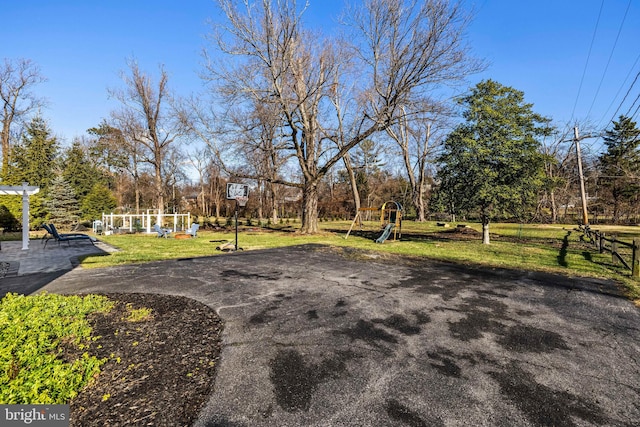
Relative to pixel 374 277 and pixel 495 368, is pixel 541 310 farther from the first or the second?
pixel 374 277

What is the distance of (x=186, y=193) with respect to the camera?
2311 inches

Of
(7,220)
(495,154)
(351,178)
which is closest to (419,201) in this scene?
(351,178)

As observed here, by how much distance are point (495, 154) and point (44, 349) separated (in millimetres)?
14041

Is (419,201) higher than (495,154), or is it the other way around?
(495,154)

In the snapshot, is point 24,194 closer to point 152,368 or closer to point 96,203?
point 152,368

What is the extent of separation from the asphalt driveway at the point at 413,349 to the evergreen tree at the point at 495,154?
20.2 feet

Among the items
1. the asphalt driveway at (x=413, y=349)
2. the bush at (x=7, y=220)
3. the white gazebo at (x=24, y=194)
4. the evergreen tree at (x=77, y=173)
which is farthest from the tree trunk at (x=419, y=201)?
the bush at (x=7, y=220)

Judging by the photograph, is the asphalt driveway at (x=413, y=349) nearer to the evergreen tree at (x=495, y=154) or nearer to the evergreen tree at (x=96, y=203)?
the evergreen tree at (x=495, y=154)

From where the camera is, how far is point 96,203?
889 inches

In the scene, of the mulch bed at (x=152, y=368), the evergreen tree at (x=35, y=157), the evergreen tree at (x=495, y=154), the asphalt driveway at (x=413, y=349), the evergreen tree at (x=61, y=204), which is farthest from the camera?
the evergreen tree at (x=35, y=157)

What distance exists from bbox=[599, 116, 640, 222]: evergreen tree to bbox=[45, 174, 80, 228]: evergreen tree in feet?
152

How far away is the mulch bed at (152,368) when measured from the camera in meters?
2.23

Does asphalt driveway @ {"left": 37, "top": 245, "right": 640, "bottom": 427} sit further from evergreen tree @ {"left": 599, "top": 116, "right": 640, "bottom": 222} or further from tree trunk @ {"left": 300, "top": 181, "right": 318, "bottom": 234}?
evergreen tree @ {"left": 599, "top": 116, "right": 640, "bottom": 222}

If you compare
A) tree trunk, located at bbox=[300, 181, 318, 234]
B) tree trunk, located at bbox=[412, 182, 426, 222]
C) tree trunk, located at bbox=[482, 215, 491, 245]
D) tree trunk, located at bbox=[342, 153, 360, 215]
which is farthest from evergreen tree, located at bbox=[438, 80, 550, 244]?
tree trunk, located at bbox=[412, 182, 426, 222]
